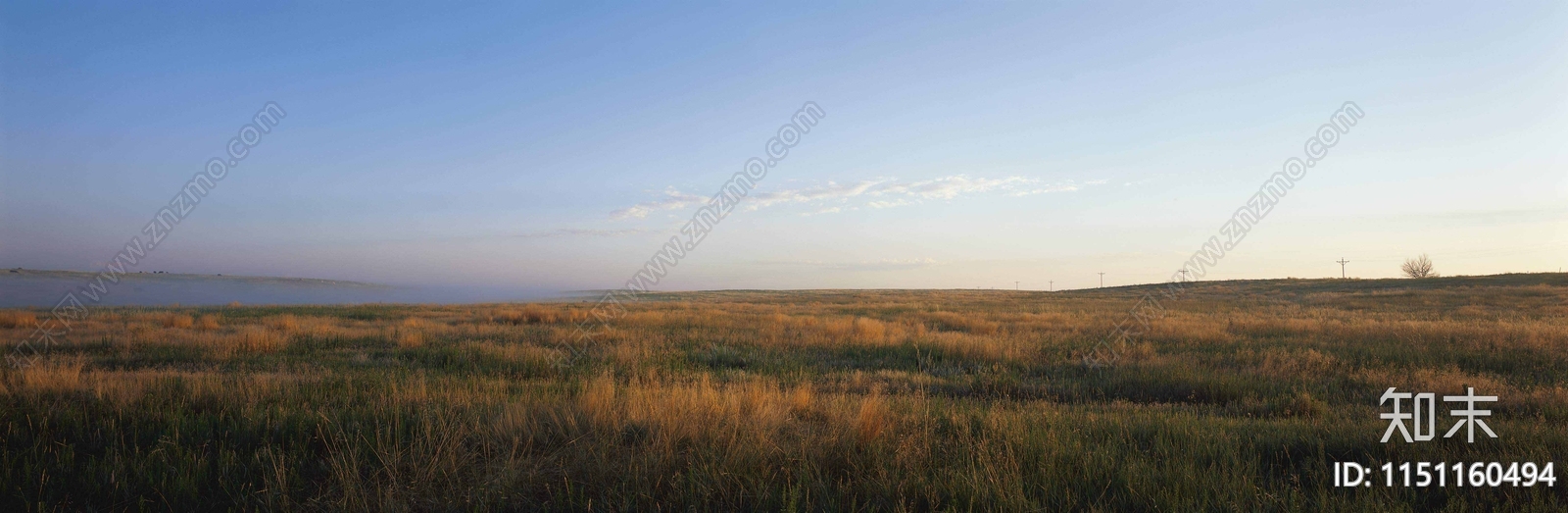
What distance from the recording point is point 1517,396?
24.3 ft

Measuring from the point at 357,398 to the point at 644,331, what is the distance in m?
10.4

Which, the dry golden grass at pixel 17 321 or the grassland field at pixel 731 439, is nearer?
Answer: the grassland field at pixel 731 439

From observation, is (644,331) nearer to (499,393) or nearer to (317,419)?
(499,393)

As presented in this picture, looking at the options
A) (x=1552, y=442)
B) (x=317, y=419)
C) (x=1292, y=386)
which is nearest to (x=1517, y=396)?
(x=1292, y=386)

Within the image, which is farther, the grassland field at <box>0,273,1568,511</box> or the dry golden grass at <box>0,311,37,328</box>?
the dry golden grass at <box>0,311,37,328</box>

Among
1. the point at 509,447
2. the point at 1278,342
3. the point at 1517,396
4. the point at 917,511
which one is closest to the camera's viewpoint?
the point at 917,511

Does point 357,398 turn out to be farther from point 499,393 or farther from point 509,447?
point 509,447

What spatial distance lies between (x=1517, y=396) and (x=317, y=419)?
1254 cm

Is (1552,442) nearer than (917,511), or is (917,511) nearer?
(917,511)

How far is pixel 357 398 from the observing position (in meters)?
6.29

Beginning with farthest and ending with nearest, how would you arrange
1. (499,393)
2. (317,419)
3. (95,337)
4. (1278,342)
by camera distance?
(1278,342), (95,337), (499,393), (317,419)

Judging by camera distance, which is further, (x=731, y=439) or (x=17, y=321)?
(x=17, y=321)

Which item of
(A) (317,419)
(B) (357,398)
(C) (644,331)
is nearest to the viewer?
(A) (317,419)

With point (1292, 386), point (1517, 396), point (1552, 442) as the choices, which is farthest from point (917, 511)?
point (1517, 396)
